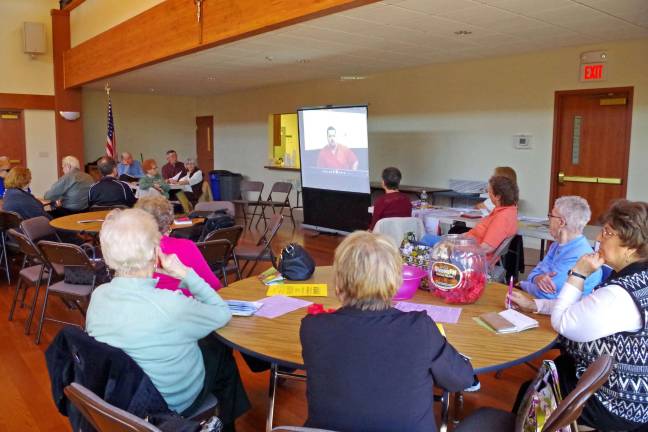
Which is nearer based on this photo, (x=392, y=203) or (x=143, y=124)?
(x=392, y=203)

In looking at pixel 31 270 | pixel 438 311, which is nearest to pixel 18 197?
pixel 31 270

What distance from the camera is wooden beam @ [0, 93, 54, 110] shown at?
11.1 metres

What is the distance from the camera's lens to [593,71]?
249 inches

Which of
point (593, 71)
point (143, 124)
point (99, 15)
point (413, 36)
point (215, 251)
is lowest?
point (215, 251)

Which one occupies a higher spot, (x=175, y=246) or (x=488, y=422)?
(x=175, y=246)

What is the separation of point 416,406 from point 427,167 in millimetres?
7125

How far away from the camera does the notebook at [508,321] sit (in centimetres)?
207

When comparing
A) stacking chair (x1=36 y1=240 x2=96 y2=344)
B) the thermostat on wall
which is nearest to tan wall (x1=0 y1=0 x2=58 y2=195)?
stacking chair (x1=36 y1=240 x2=96 y2=344)

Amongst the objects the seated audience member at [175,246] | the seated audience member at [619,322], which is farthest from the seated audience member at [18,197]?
the seated audience member at [619,322]

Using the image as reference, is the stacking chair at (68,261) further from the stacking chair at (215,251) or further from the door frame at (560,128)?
the door frame at (560,128)

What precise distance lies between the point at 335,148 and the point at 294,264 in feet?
18.4

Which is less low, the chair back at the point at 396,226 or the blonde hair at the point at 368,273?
the blonde hair at the point at 368,273

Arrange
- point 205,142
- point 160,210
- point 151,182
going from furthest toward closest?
1. point 205,142
2. point 151,182
3. point 160,210

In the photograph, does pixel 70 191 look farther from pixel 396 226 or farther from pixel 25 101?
pixel 25 101
